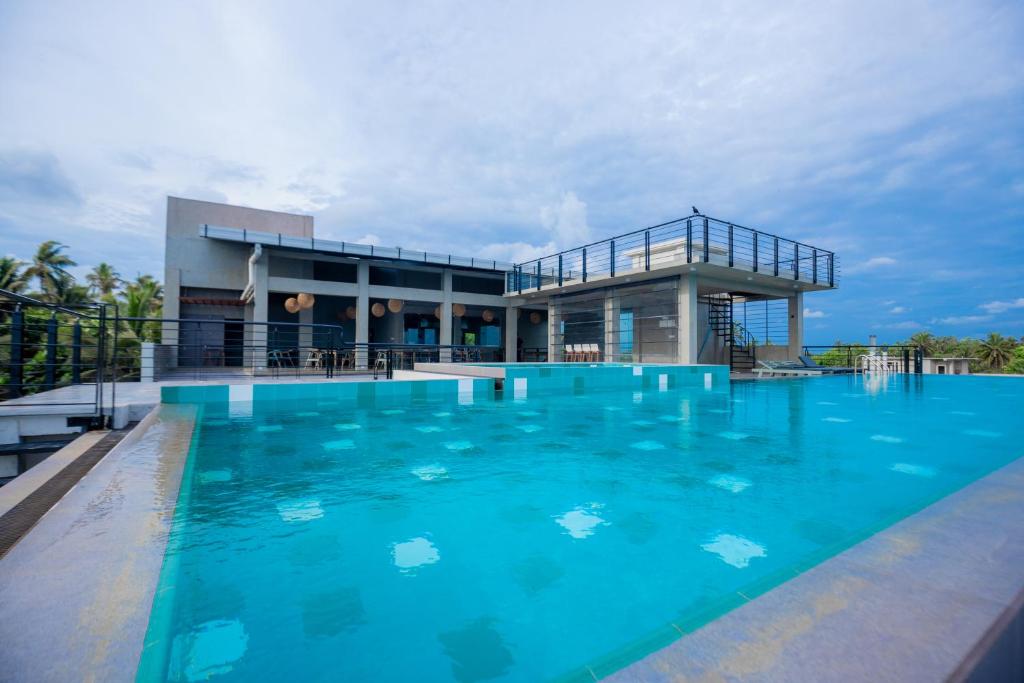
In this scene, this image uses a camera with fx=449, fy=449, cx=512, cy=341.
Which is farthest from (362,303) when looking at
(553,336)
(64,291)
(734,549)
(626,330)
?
(64,291)

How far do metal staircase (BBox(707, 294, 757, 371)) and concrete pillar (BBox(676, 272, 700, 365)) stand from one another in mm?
4036

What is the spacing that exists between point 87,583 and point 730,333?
17.4m

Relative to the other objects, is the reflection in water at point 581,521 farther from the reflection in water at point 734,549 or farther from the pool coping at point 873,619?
the pool coping at point 873,619

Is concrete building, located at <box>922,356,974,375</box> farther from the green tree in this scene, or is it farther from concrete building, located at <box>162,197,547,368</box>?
concrete building, located at <box>162,197,547,368</box>

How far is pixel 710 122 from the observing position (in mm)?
12273

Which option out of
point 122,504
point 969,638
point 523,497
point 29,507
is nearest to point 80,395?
point 29,507

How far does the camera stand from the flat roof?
13.8 meters

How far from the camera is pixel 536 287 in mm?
16625

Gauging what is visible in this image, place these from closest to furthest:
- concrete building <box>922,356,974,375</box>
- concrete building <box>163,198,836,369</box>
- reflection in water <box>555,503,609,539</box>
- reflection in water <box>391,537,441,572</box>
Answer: reflection in water <box>391,537,441,572</box> → reflection in water <box>555,503,609,539</box> → concrete building <box>163,198,836,369</box> → concrete building <box>922,356,974,375</box>

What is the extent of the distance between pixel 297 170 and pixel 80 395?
967 centimetres

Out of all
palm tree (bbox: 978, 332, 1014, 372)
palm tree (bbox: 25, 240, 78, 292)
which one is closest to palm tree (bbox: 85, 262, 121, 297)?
palm tree (bbox: 25, 240, 78, 292)

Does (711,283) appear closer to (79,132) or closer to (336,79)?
(336,79)

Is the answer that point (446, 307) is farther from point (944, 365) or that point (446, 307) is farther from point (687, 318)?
point (944, 365)

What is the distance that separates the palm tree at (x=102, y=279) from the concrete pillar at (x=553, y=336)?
1131 inches
